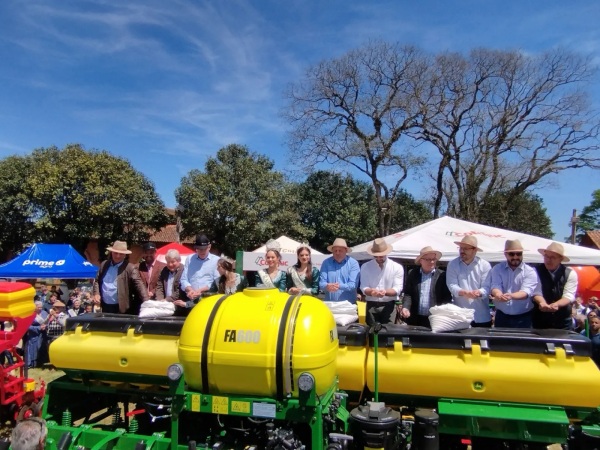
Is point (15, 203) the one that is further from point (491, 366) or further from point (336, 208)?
point (491, 366)

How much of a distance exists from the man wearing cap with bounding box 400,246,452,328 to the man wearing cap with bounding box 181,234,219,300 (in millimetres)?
2138

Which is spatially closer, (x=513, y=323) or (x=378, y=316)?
(x=378, y=316)

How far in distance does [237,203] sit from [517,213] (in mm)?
19035

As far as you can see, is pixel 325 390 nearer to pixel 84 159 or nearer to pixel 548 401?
pixel 548 401

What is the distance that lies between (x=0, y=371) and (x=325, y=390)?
3.66 meters

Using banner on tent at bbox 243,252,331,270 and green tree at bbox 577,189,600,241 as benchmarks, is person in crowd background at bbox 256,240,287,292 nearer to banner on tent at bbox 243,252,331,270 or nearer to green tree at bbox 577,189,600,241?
banner on tent at bbox 243,252,331,270

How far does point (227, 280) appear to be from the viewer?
199 inches

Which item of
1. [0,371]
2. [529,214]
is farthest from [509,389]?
[529,214]

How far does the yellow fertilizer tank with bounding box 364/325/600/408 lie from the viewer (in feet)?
10.3

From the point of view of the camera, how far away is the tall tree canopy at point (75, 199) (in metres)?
25.5

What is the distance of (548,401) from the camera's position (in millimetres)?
3166

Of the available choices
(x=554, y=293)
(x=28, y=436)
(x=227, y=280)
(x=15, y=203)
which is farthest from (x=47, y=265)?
(x=15, y=203)

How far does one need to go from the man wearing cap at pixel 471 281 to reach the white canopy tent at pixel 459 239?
4088mm

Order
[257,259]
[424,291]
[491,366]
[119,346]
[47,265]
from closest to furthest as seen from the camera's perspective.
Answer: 1. [491,366]
2. [119,346]
3. [424,291]
4. [257,259]
5. [47,265]
